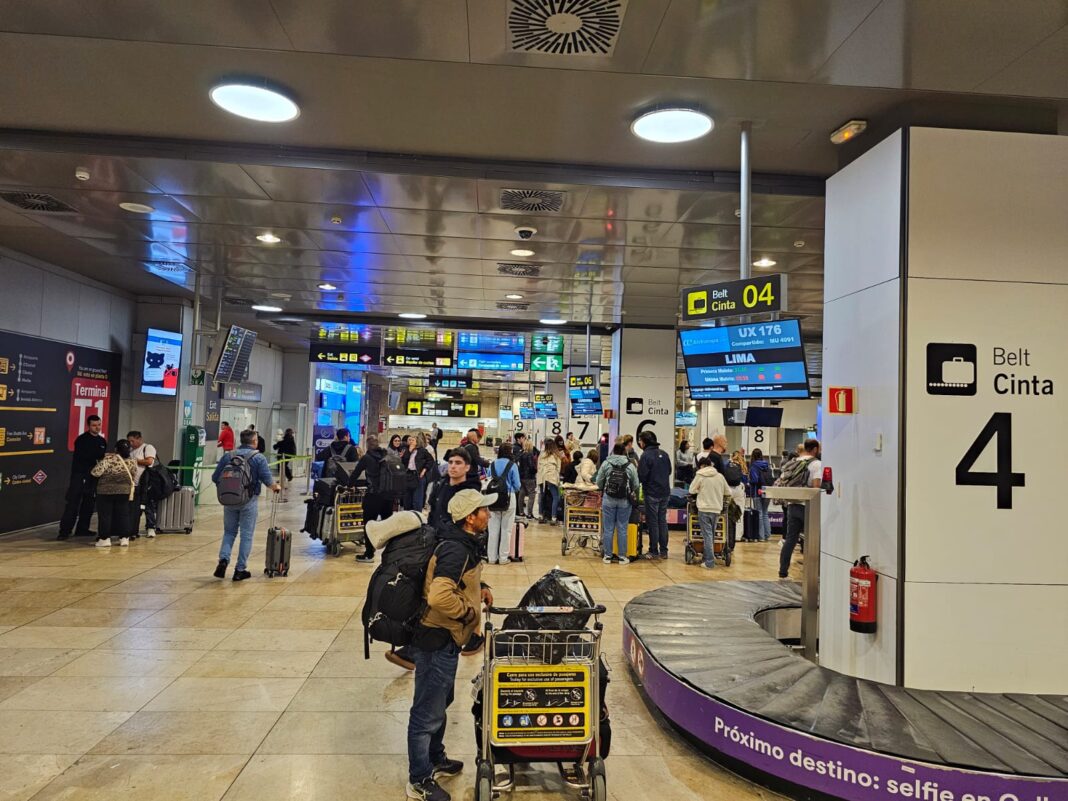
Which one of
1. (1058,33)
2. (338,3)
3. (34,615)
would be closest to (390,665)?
(34,615)

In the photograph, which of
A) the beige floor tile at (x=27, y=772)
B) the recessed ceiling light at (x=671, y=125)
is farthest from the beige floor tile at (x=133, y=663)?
the recessed ceiling light at (x=671, y=125)

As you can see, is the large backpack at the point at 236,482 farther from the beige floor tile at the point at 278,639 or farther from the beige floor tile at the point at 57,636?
the beige floor tile at the point at 278,639

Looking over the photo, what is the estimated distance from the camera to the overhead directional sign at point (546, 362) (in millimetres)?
16328

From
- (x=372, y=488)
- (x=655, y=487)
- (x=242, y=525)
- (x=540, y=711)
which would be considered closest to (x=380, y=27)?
(x=540, y=711)

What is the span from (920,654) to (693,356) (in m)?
3.08

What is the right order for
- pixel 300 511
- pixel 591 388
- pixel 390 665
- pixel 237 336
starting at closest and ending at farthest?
pixel 390 665 < pixel 237 336 < pixel 300 511 < pixel 591 388

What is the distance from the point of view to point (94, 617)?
19.9 ft

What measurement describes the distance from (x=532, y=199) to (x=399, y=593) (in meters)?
4.42

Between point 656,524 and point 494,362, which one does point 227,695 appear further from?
point 494,362

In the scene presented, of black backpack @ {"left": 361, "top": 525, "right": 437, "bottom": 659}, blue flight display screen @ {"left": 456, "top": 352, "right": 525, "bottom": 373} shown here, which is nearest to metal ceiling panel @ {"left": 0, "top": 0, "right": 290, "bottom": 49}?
black backpack @ {"left": 361, "top": 525, "right": 437, "bottom": 659}

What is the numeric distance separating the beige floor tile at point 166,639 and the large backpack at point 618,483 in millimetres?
5162

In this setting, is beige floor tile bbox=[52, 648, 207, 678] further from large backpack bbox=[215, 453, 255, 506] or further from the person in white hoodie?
the person in white hoodie

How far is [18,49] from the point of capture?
4.16 m

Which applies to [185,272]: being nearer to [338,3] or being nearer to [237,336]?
[237,336]
